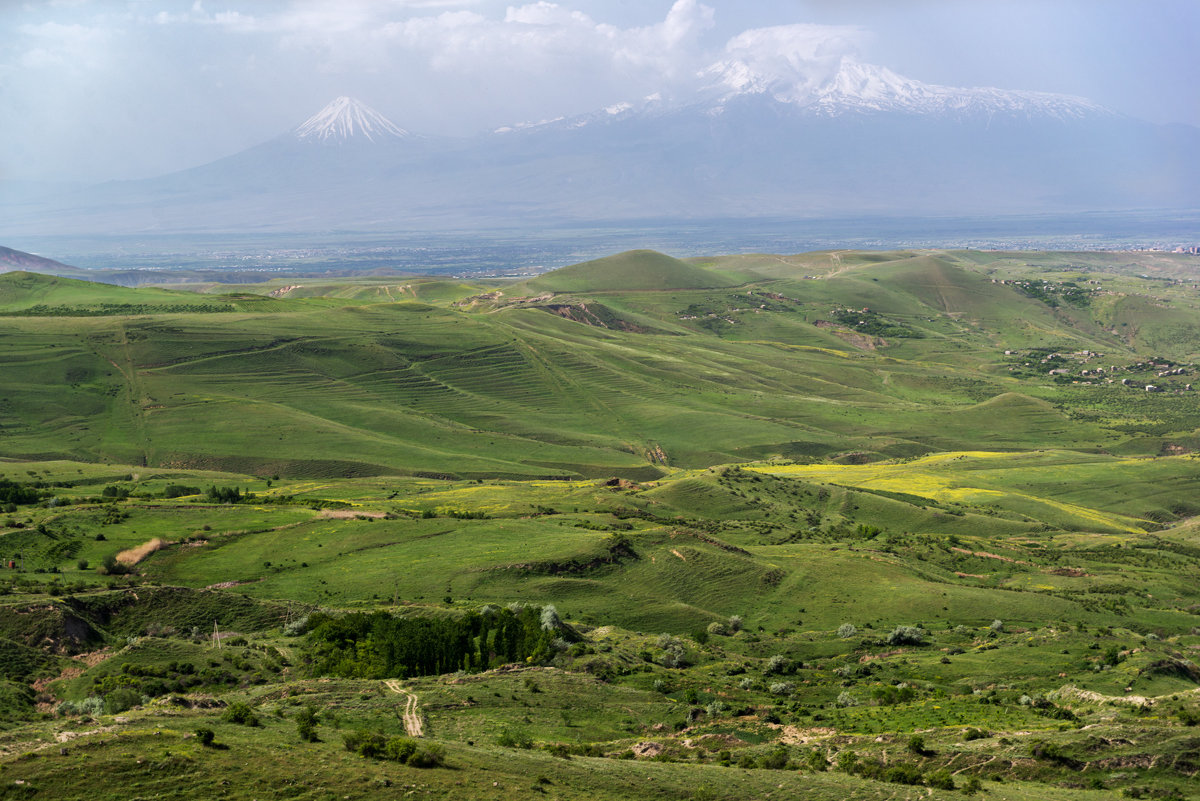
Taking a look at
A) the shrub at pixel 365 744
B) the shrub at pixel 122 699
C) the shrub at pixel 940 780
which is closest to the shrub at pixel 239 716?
the shrub at pixel 365 744

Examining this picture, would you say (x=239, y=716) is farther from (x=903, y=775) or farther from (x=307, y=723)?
(x=903, y=775)

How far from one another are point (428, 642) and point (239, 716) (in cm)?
1803

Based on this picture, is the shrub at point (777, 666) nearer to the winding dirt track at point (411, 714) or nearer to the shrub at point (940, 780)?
the shrub at point (940, 780)

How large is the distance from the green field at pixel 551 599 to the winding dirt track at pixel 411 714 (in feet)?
1.12

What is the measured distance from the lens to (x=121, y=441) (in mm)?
137875

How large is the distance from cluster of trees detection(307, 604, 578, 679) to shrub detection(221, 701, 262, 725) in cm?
1354

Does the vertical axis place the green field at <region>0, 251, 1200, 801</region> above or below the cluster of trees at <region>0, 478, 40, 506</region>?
below

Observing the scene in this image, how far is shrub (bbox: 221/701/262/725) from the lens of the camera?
40.0 m

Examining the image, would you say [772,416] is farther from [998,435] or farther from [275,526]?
[275,526]

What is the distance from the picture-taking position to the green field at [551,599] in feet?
128

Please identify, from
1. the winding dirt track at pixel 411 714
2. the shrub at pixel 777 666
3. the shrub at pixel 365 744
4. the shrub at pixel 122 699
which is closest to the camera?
the shrub at pixel 365 744

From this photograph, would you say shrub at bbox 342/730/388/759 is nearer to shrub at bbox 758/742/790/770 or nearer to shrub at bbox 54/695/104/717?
shrub at bbox 54/695/104/717

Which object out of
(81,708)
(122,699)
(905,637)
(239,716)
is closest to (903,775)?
(905,637)

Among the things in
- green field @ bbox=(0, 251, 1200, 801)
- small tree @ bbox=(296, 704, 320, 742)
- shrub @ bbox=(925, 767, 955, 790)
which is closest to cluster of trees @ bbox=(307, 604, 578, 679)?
green field @ bbox=(0, 251, 1200, 801)
